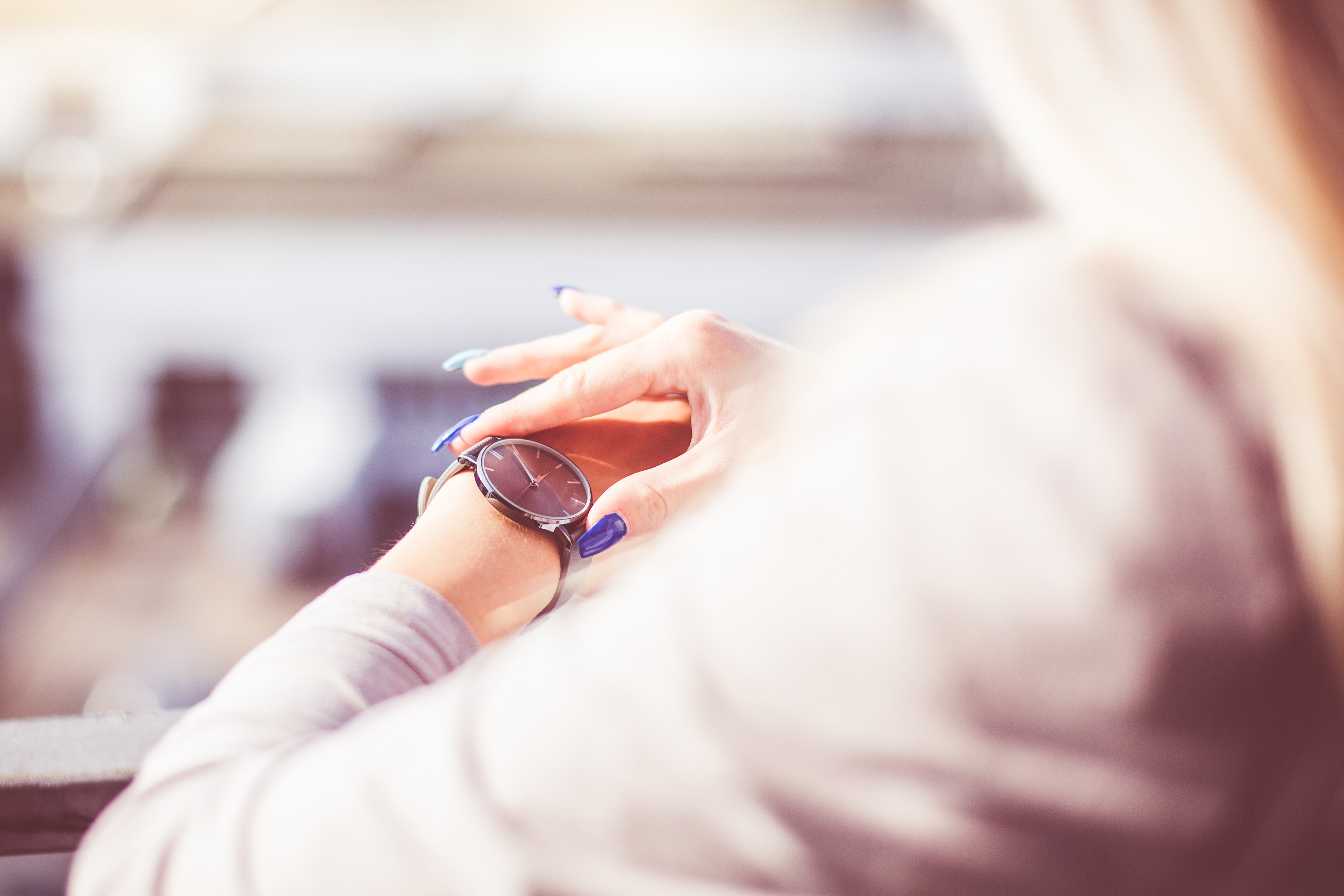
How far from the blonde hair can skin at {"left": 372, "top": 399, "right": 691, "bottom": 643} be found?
38cm

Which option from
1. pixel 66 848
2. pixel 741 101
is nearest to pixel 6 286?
pixel 741 101

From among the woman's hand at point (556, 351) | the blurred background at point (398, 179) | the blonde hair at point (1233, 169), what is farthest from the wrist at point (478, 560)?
the blurred background at point (398, 179)

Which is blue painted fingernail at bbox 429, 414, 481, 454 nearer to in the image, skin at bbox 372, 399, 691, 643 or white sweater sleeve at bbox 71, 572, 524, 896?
skin at bbox 372, 399, 691, 643

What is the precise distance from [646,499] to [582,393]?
0.11 m

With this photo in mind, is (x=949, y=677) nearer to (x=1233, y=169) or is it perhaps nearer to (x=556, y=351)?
(x=1233, y=169)

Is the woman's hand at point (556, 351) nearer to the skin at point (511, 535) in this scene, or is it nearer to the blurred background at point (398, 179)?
the skin at point (511, 535)

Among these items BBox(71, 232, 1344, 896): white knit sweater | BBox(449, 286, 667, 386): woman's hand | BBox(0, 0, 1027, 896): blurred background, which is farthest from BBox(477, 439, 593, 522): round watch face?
BBox(0, 0, 1027, 896): blurred background

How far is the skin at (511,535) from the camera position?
586mm

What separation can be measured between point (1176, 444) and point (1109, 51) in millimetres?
156

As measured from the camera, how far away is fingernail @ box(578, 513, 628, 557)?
0.66 m

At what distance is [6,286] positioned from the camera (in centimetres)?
731

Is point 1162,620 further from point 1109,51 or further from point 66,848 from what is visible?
point 66,848

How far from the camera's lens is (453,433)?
79 centimetres

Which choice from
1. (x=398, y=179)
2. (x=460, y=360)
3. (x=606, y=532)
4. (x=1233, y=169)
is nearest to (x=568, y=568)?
(x=606, y=532)
